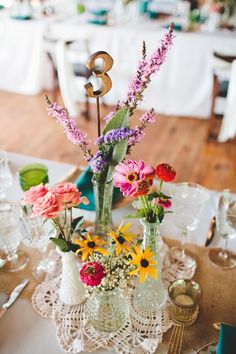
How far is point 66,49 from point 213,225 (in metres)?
2.51

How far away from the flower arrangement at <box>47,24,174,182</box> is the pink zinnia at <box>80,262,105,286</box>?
0.23 m

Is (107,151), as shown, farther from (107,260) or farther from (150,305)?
(150,305)

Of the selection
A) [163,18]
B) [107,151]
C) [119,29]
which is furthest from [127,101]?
[163,18]

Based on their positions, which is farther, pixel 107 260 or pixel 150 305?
pixel 150 305

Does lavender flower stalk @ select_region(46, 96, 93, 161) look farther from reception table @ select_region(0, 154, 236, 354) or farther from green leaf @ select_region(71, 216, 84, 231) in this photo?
reception table @ select_region(0, 154, 236, 354)

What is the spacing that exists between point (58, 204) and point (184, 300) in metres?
0.39

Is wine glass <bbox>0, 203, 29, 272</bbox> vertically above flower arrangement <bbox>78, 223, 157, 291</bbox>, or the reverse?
flower arrangement <bbox>78, 223, 157, 291</bbox>

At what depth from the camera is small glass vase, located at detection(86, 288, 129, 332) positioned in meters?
0.88

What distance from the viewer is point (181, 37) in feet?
10.7

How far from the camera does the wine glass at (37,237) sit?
3.55 ft

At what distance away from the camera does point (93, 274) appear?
2.66 feet

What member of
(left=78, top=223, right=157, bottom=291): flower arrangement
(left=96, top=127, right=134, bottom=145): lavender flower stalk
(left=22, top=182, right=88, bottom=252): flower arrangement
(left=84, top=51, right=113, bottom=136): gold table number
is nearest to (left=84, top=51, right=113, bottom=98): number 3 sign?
(left=84, top=51, right=113, bottom=136): gold table number

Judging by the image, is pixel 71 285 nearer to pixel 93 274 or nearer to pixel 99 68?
pixel 93 274

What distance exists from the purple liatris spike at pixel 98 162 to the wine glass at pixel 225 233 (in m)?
0.39
